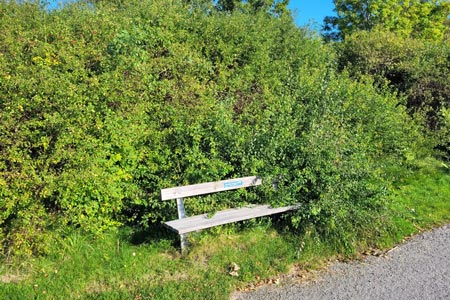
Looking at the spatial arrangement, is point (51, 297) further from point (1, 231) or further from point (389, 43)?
point (389, 43)

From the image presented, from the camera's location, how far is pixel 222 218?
5246 mm

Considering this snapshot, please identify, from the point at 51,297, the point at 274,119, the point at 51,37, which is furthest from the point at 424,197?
the point at 51,37

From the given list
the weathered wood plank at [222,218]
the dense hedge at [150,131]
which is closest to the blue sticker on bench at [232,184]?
the dense hedge at [150,131]

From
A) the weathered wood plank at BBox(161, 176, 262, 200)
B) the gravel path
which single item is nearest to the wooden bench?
the weathered wood plank at BBox(161, 176, 262, 200)

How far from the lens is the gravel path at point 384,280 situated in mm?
4443

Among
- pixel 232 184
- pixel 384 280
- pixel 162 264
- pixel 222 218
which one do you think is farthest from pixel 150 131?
pixel 384 280

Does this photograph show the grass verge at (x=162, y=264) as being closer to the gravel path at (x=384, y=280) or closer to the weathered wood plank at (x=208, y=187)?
the gravel path at (x=384, y=280)

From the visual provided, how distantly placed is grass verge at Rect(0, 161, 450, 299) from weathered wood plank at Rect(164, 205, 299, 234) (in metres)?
0.21

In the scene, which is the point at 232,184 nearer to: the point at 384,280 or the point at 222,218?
the point at 222,218

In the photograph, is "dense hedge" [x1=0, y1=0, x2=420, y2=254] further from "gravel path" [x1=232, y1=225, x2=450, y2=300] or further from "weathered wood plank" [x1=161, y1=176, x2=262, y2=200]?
"gravel path" [x1=232, y1=225, x2=450, y2=300]

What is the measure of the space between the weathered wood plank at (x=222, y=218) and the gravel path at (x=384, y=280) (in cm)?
89

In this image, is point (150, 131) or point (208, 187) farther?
point (150, 131)

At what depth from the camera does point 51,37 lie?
7.22 meters

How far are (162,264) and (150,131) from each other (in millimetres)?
1738
